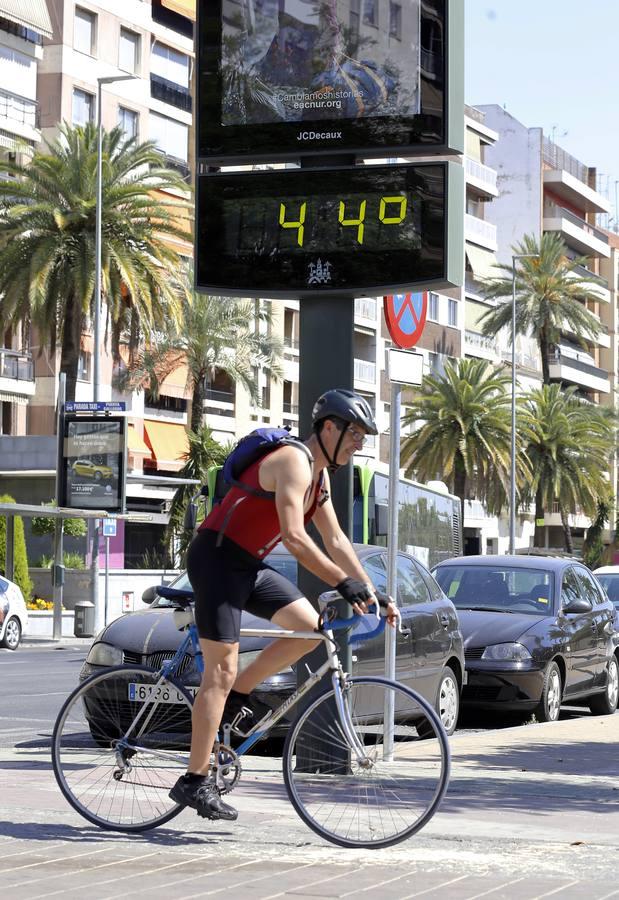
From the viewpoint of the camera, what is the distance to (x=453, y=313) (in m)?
87.3

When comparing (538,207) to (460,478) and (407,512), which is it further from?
(407,512)

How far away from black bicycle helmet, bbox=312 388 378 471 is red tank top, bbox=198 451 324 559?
0.34m

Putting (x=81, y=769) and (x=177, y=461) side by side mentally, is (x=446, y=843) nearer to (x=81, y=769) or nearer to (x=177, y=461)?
(x=81, y=769)

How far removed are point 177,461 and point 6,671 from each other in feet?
125

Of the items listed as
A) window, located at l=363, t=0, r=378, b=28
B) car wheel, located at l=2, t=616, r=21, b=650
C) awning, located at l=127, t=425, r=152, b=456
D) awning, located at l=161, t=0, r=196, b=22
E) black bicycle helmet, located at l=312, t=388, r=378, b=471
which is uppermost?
awning, located at l=161, t=0, r=196, b=22

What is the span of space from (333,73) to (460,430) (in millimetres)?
55245

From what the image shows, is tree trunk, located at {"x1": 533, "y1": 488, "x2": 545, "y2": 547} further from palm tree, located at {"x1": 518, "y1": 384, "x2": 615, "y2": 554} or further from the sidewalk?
the sidewalk

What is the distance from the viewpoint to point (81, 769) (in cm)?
746

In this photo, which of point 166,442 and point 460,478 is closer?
point 166,442

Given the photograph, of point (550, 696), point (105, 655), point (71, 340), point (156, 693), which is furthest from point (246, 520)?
point (71, 340)

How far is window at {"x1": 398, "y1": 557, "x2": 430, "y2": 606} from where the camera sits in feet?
45.8

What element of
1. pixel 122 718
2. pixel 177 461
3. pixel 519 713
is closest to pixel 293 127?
pixel 122 718

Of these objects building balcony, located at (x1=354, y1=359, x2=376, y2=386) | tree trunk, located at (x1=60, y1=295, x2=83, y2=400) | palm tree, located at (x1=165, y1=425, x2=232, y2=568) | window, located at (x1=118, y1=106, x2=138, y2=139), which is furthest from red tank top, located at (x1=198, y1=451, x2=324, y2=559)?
building balcony, located at (x1=354, y1=359, x2=376, y2=386)

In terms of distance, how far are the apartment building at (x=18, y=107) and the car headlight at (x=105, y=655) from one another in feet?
133
